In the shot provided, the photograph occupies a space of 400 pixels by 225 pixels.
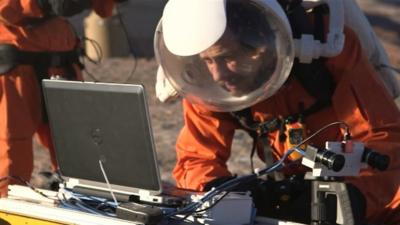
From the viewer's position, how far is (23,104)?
5.04 meters

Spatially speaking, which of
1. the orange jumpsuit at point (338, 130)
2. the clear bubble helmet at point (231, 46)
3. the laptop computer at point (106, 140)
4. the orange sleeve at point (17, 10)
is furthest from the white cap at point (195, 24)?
the orange sleeve at point (17, 10)

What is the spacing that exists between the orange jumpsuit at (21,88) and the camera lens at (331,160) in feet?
6.99

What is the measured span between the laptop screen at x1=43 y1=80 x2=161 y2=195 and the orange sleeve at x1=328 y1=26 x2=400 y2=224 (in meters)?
0.72

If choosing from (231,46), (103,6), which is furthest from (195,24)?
(103,6)

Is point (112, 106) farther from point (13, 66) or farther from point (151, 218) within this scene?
point (13, 66)

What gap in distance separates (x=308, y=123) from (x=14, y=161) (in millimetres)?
1705

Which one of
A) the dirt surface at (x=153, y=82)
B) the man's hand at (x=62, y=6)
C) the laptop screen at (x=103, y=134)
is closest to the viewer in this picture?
the laptop screen at (x=103, y=134)

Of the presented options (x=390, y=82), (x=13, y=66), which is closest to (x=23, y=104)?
(x=13, y=66)

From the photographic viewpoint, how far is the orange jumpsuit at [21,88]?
4949 mm

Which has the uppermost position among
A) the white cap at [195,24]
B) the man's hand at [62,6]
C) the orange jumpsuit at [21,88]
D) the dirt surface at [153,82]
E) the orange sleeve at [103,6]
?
the white cap at [195,24]

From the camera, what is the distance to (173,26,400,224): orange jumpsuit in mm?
3471

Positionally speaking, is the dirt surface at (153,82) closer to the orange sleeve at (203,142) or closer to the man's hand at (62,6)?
the man's hand at (62,6)

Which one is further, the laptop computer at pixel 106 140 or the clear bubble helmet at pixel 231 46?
the clear bubble helmet at pixel 231 46

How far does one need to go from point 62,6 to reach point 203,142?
1295 mm
